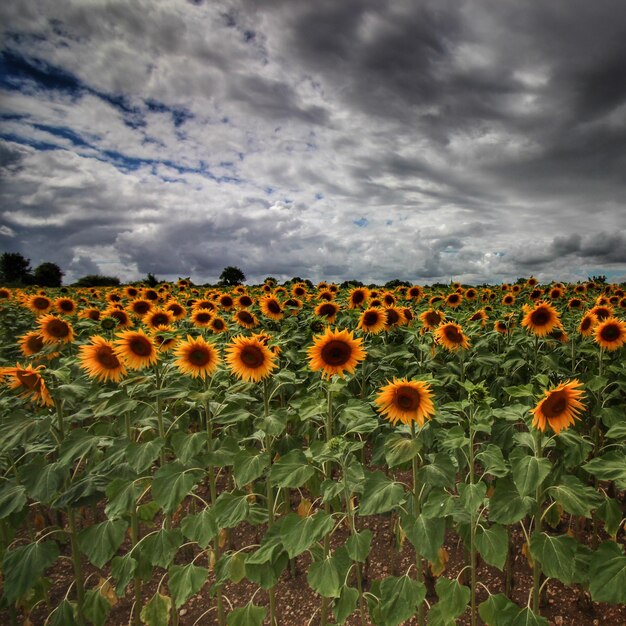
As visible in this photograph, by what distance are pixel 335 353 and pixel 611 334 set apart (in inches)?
141

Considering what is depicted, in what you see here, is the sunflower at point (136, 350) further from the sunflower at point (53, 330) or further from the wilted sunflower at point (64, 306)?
the wilted sunflower at point (64, 306)

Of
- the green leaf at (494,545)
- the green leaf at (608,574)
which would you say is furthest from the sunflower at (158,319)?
the green leaf at (608,574)

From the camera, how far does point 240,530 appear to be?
5.80 meters

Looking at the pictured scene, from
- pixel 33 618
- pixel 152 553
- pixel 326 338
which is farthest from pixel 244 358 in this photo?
pixel 33 618

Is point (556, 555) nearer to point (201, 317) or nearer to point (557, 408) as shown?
point (557, 408)

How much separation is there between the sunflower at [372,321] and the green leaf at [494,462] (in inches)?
107


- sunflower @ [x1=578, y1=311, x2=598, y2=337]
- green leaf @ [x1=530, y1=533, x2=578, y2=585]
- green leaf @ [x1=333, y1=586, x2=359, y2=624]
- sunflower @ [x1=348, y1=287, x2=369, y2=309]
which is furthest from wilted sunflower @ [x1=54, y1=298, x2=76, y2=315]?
sunflower @ [x1=578, y1=311, x2=598, y2=337]

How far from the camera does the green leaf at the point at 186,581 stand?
3.50 metres

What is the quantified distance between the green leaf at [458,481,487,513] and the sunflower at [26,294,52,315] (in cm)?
817

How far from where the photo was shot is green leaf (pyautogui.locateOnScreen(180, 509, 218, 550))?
3.43 metres

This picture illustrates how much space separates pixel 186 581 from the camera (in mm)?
3555

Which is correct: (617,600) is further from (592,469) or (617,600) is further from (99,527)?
(99,527)

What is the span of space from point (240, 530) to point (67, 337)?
332 cm

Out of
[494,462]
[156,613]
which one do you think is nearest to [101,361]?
[156,613]
